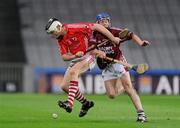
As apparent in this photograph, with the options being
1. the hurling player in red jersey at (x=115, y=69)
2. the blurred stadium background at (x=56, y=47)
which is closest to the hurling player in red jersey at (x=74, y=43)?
the hurling player in red jersey at (x=115, y=69)

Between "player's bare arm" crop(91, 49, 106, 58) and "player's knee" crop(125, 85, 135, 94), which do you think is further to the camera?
"player's bare arm" crop(91, 49, 106, 58)

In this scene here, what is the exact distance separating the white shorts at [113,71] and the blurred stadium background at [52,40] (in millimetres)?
23206

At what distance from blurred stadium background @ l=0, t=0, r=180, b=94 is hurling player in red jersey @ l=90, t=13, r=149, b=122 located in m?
23.1

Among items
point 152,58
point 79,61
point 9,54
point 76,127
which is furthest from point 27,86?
point 76,127

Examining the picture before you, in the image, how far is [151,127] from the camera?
1417cm

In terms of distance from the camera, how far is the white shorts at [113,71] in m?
17.1

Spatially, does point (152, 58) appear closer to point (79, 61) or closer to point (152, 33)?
point (152, 33)

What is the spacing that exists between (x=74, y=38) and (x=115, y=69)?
140 centimetres

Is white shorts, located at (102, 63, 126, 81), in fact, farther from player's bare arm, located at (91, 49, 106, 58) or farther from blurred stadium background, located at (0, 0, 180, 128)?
blurred stadium background, located at (0, 0, 180, 128)

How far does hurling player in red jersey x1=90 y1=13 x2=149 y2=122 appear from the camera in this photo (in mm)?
16391

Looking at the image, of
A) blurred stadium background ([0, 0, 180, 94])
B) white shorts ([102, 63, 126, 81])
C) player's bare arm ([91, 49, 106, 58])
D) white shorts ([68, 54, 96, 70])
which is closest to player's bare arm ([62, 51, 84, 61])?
white shorts ([68, 54, 96, 70])

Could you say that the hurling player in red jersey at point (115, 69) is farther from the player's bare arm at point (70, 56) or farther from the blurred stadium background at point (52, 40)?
the blurred stadium background at point (52, 40)

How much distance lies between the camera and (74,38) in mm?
16438

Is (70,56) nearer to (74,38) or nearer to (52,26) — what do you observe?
(74,38)
